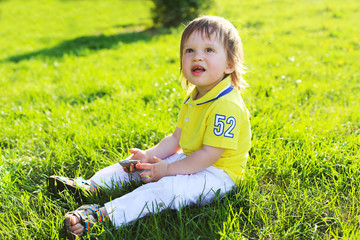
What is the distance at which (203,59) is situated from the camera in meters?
2.04

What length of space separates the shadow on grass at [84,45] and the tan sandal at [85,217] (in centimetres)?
553

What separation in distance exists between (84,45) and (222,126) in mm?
6696

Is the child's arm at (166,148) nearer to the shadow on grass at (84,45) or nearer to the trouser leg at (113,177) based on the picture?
the trouser leg at (113,177)

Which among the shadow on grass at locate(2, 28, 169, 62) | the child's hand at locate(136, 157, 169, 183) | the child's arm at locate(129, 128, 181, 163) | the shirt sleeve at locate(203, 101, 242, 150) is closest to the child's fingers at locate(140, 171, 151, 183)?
the child's hand at locate(136, 157, 169, 183)

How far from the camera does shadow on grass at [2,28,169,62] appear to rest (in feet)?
23.4

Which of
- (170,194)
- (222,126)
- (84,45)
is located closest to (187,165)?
(170,194)

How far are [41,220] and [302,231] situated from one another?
1628 millimetres

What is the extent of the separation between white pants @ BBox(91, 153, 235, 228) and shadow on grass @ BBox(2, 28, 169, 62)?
5.56m

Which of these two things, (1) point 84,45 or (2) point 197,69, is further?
(1) point 84,45

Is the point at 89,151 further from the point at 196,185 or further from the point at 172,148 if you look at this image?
the point at 196,185

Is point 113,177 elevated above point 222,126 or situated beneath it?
situated beneath

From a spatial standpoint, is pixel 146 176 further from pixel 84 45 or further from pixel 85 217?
pixel 84 45

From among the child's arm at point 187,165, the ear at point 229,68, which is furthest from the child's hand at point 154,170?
the ear at point 229,68

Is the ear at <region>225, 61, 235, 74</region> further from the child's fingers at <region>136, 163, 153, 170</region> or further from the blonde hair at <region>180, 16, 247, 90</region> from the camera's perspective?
the child's fingers at <region>136, 163, 153, 170</region>
